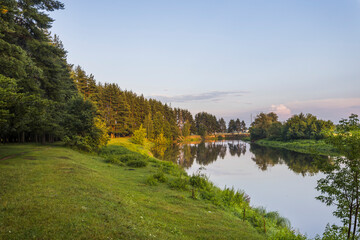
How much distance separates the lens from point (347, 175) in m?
6.90

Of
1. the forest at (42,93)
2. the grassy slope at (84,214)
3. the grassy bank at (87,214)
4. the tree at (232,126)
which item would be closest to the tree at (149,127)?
the forest at (42,93)

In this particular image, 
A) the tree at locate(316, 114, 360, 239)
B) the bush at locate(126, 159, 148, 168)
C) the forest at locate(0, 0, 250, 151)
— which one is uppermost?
the forest at locate(0, 0, 250, 151)

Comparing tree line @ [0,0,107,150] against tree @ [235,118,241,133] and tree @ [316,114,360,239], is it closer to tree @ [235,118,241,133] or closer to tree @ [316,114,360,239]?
tree @ [316,114,360,239]

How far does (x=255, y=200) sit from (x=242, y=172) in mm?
12996

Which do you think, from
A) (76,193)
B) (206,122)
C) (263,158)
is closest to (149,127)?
(263,158)

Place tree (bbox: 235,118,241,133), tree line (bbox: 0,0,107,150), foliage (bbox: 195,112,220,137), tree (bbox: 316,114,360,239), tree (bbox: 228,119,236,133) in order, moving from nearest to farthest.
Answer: tree (bbox: 316,114,360,239), tree line (bbox: 0,0,107,150), foliage (bbox: 195,112,220,137), tree (bbox: 235,118,241,133), tree (bbox: 228,119,236,133)

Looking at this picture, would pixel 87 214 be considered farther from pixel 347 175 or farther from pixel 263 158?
pixel 263 158

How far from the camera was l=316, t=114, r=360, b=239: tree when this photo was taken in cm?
667

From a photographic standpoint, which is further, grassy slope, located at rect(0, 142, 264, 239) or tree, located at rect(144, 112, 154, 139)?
tree, located at rect(144, 112, 154, 139)

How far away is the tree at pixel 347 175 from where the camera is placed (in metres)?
6.67

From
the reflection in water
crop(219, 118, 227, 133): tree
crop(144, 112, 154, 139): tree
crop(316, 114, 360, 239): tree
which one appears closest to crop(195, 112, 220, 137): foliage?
crop(219, 118, 227, 133): tree

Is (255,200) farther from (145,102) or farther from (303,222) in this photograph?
(145,102)

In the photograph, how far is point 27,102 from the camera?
1139 cm

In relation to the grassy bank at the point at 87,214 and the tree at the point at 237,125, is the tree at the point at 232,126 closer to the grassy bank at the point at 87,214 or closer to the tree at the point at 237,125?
the tree at the point at 237,125
